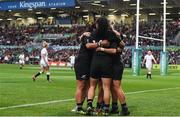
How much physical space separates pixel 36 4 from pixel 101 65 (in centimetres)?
6078

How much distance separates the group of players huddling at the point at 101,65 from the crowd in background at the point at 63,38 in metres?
47.8

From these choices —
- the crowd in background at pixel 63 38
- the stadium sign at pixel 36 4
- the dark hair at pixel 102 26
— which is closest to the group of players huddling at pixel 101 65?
the dark hair at pixel 102 26

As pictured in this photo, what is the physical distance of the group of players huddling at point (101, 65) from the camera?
11.9m

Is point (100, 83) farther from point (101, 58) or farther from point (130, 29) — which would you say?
point (130, 29)

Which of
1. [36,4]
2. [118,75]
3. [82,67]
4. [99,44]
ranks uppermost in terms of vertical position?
[36,4]

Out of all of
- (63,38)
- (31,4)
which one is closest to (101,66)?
(31,4)

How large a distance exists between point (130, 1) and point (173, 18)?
48.7 feet

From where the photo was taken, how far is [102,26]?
11.8 meters

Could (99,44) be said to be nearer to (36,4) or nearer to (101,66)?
(101,66)

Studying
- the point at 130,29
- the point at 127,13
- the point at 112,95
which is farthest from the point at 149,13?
the point at 112,95

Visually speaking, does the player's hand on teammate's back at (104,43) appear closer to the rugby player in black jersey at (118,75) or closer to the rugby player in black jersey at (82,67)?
the rugby player in black jersey at (118,75)

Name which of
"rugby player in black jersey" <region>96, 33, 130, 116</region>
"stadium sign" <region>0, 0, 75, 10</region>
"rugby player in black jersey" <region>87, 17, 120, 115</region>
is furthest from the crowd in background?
"rugby player in black jersey" <region>87, 17, 120, 115</region>

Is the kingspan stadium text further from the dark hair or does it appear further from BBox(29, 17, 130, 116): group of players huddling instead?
the dark hair

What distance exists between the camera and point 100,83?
40.9 ft
